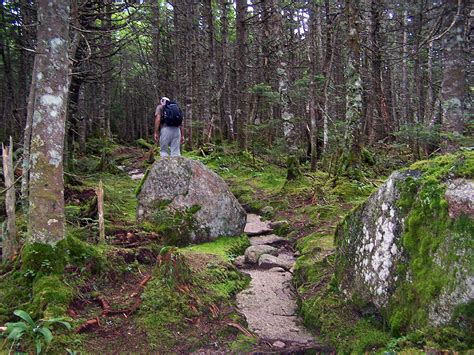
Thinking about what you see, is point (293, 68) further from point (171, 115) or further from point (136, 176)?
point (171, 115)

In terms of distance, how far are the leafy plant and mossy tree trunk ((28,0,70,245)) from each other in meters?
1.08

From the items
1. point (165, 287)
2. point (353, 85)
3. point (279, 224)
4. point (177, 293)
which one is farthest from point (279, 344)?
point (353, 85)

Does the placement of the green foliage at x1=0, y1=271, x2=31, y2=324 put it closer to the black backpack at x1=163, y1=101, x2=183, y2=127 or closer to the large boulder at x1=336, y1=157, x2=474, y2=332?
the large boulder at x1=336, y1=157, x2=474, y2=332

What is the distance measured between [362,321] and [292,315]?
1211 mm

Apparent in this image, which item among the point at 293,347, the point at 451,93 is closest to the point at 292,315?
the point at 293,347

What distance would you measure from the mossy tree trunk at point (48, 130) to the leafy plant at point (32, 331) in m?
1.08

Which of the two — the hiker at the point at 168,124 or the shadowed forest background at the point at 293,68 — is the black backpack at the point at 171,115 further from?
the shadowed forest background at the point at 293,68

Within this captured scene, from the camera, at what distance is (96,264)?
5.34 meters

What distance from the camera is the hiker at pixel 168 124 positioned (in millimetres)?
9445

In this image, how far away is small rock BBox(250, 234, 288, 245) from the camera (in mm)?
8344

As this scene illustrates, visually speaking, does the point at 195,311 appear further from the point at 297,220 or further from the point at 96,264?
the point at 297,220

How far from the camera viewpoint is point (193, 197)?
8.10 meters

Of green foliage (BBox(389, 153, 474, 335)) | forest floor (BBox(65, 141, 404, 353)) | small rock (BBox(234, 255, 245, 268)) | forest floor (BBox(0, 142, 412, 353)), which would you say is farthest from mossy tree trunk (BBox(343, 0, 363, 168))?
green foliage (BBox(389, 153, 474, 335))

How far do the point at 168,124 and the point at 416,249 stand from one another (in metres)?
6.82
